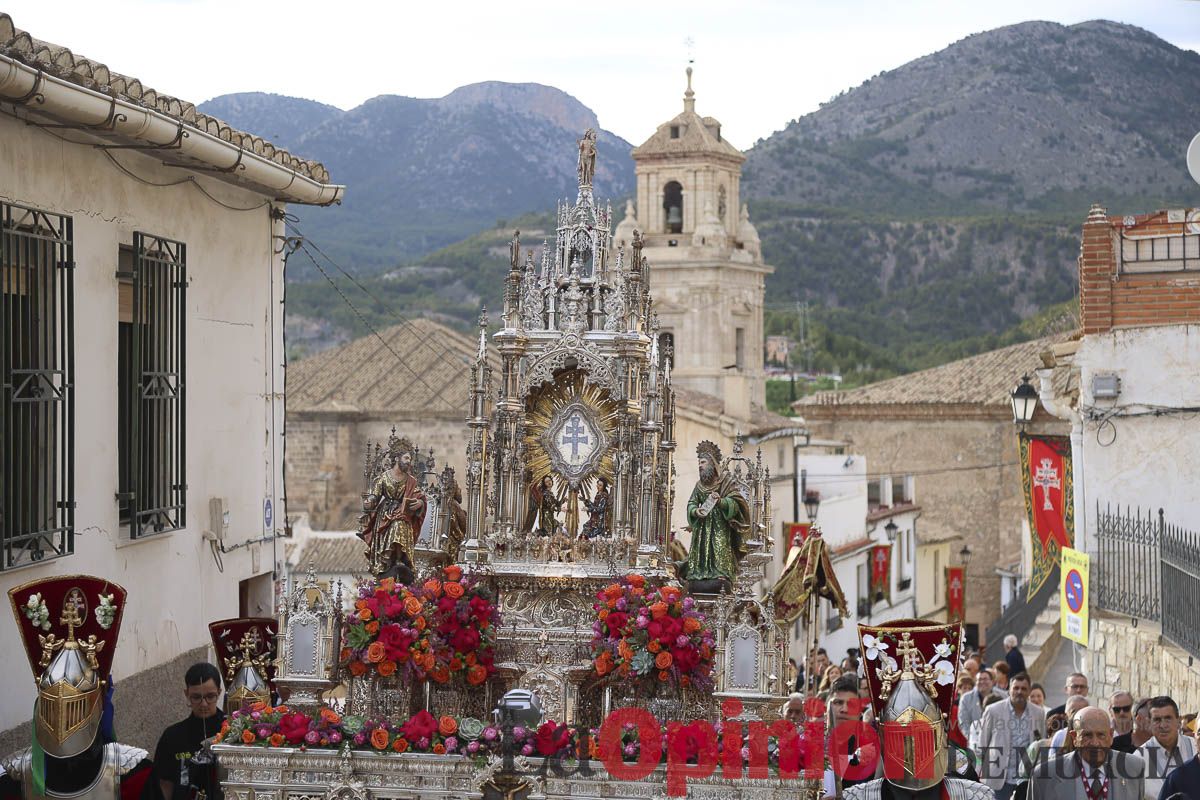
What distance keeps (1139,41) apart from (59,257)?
129m

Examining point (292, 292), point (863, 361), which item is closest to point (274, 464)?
point (863, 361)

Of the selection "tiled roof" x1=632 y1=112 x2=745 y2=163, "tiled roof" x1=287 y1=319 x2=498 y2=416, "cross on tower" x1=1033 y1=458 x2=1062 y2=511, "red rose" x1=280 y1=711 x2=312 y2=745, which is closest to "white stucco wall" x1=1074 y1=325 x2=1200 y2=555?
"cross on tower" x1=1033 y1=458 x2=1062 y2=511

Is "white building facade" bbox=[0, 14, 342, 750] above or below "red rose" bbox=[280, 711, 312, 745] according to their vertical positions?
above

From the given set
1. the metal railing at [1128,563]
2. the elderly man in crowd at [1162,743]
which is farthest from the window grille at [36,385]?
the metal railing at [1128,563]

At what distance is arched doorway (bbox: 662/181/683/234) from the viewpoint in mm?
60062

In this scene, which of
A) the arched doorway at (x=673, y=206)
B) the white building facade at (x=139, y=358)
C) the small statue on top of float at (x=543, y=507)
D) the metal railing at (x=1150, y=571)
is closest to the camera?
the white building facade at (x=139, y=358)

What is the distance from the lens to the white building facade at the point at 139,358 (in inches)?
511

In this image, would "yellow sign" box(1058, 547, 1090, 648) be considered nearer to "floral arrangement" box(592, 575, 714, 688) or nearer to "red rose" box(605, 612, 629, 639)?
"floral arrangement" box(592, 575, 714, 688)

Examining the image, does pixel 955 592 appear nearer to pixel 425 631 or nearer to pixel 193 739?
pixel 425 631

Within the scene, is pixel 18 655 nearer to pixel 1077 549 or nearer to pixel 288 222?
pixel 288 222

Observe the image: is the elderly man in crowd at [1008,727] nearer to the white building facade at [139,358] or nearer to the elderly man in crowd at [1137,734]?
the elderly man in crowd at [1137,734]

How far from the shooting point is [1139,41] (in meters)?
133

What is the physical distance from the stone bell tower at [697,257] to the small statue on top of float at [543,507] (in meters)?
41.9

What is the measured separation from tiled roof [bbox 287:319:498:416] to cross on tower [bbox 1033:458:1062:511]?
21.0 meters
